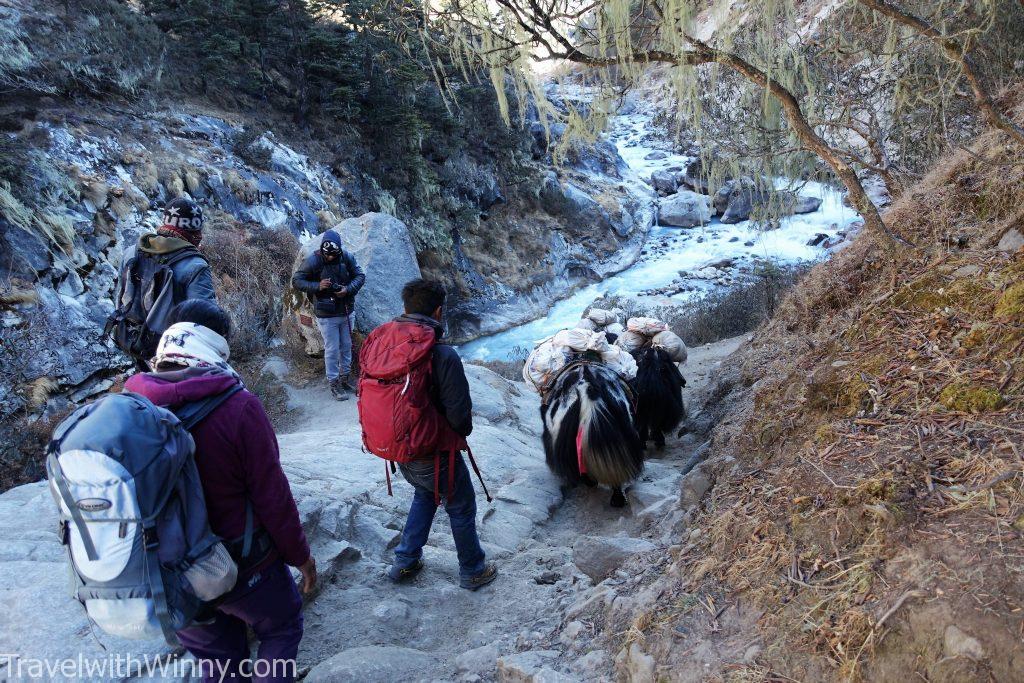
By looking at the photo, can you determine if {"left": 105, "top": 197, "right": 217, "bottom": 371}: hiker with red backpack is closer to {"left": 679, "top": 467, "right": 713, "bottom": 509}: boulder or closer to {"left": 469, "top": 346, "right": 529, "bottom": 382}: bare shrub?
{"left": 679, "top": 467, "right": 713, "bottom": 509}: boulder

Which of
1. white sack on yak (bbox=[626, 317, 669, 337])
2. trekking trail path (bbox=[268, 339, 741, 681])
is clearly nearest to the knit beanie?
trekking trail path (bbox=[268, 339, 741, 681])

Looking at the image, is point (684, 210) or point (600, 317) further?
point (684, 210)

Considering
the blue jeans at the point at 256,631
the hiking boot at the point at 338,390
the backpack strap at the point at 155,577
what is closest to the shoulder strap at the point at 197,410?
the backpack strap at the point at 155,577

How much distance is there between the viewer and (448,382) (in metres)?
3.02

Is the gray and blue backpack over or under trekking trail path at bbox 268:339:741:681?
over

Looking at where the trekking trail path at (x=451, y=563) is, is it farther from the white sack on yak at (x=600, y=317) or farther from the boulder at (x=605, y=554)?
the white sack on yak at (x=600, y=317)

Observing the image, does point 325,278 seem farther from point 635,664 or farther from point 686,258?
point 686,258

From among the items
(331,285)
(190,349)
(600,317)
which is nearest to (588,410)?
(600,317)

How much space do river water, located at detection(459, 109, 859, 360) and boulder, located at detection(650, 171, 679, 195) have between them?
3.32 m

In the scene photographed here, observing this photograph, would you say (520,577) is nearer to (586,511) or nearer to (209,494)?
(586,511)

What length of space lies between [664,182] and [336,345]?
75.6 feet

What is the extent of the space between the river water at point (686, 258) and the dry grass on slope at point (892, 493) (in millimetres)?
11274

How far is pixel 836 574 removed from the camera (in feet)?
6.44

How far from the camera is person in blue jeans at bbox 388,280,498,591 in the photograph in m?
3.03
